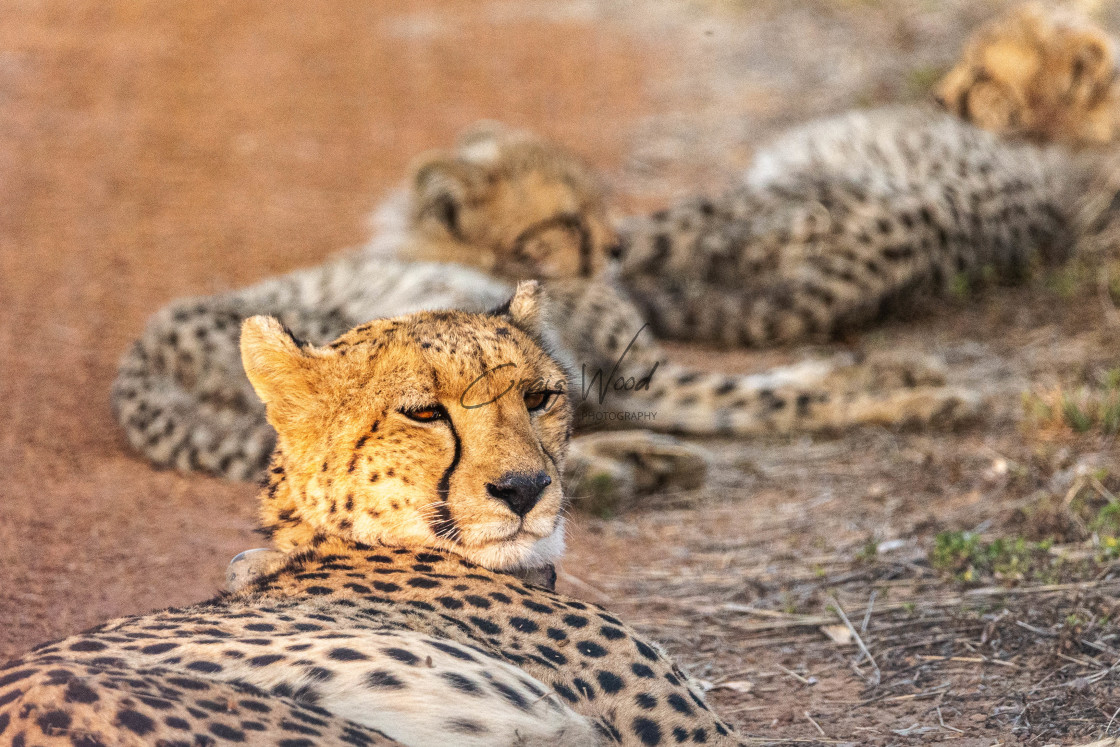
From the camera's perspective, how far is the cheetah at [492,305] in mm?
4223

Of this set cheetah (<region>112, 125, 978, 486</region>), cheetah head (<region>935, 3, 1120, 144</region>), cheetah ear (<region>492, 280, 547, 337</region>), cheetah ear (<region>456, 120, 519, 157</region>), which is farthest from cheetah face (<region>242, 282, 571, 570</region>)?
cheetah head (<region>935, 3, 1120, 144</region>)

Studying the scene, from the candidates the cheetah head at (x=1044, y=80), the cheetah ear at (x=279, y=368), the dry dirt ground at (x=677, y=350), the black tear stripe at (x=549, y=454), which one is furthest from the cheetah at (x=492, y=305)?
the cheetah head at (x=1044, y=80)

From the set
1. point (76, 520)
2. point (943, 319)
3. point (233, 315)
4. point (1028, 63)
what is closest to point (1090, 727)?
point (76, 520)

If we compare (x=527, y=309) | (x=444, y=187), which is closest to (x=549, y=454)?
(x=527, y=309)

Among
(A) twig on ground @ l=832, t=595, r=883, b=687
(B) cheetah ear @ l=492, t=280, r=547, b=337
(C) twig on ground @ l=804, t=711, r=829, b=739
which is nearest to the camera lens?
(C) twig on ground @ l=804, t=711, r=829, b=739

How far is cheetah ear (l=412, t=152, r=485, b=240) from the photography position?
17.6 feet

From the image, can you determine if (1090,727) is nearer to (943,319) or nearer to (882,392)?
(882,392)

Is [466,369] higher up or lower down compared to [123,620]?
higher up

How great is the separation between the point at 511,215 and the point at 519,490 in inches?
A: 128

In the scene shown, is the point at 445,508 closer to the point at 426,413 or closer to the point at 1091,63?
the point at 426,413

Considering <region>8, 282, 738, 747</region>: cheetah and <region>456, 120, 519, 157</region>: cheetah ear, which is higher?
<region>456, 120, 519, 157</region>: cheetah ear

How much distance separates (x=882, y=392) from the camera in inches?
190

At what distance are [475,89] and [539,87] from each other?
552 mm

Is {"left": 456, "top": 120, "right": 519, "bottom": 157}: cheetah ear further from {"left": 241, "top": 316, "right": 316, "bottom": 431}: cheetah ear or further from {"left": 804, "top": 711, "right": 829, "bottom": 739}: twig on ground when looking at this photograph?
{"left": 804, "top": 711, "right": 829, "bottom": 739}: twig on ground
